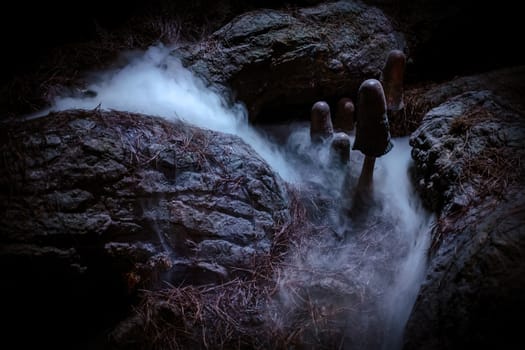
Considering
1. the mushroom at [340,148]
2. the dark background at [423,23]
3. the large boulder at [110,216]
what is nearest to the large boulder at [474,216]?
the mushroom at [340,148]

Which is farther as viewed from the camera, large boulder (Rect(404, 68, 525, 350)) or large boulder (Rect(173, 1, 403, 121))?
large boulder (Rect(173, 1, 403, 121))

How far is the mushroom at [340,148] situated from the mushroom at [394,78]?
0.84 metres

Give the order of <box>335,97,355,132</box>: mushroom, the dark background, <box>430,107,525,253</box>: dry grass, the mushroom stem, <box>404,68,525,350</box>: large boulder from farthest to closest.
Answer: the dark background
<box>335,97,355,132</box>: mushroom
the mushroom stem
<box>430,107,525,253</box>: dry grass
<box>404,68,525,350</box>: large boulder

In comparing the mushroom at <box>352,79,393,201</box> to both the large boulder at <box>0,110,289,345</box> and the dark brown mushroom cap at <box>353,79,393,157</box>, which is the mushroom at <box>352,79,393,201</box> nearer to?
the dark brown mushroom cap at <box>353,79,393,157</box>

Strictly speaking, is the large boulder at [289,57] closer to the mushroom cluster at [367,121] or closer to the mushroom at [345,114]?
the mushroom at [345,114]

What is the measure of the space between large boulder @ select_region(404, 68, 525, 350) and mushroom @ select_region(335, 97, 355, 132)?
889 millimetres

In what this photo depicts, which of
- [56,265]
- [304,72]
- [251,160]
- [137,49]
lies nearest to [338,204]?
[251,160]

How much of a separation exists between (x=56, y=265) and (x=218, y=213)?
3.84ft

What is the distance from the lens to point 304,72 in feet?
13.3

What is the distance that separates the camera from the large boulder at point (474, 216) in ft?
5.55

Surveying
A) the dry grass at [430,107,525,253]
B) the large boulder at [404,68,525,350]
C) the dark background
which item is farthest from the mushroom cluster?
the dark background

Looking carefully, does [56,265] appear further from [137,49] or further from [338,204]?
[137,49]

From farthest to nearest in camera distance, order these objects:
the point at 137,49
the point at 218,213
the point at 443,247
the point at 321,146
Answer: the point at 137,49 → the point at 321,146 → the point at 218,213 → the point at 443,247

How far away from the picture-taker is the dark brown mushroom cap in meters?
2.77
